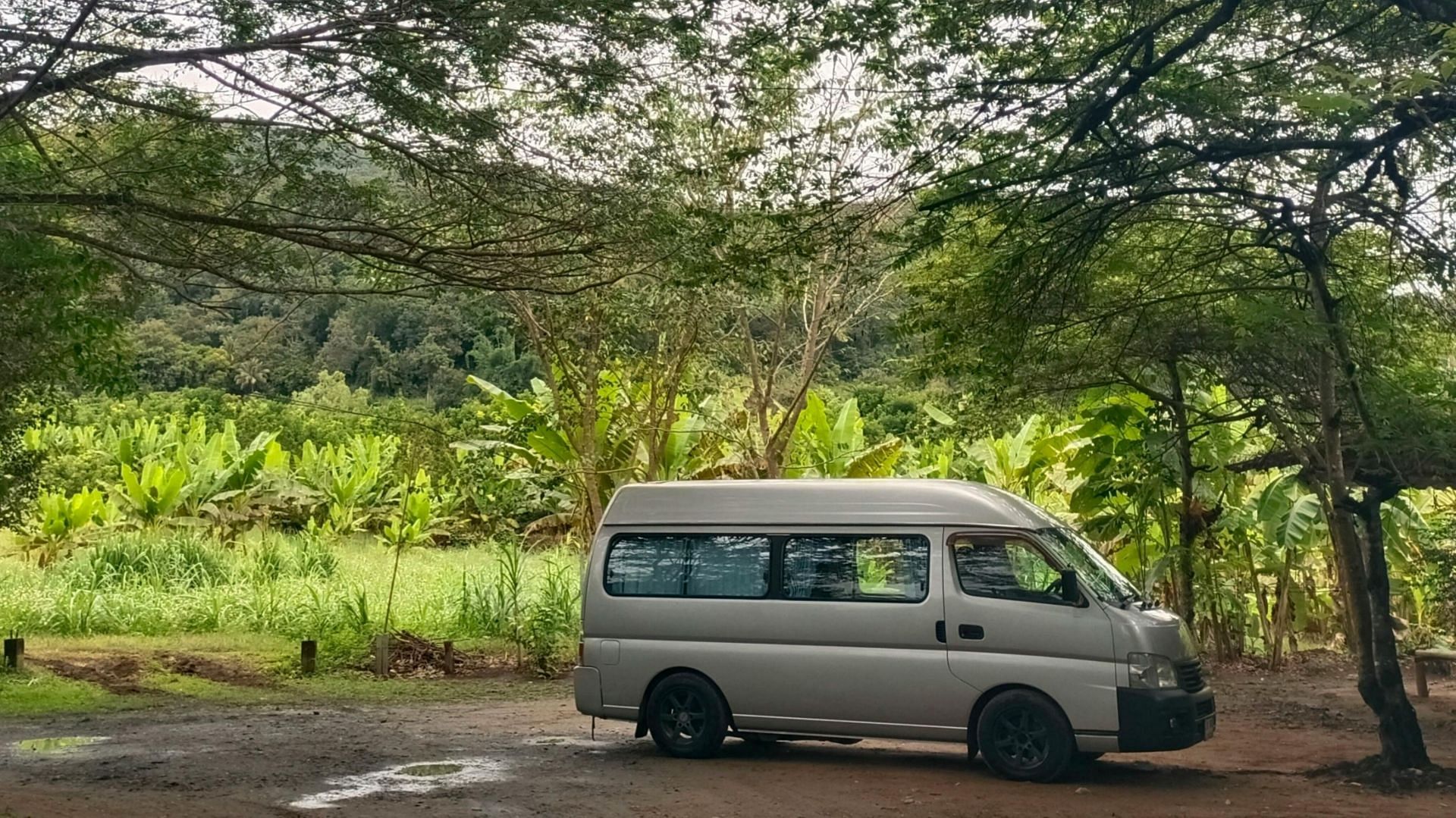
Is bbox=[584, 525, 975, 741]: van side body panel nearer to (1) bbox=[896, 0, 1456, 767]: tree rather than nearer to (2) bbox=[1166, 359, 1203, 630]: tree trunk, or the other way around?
(1) bbox=[896, 0, 1456, 767]: tree

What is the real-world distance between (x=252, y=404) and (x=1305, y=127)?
26.0 m

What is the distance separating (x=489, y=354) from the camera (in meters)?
34.1

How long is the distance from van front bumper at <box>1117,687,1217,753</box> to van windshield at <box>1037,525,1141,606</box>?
705 mm

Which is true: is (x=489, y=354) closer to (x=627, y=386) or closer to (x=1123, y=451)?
(x=627, y=386)

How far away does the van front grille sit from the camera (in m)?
9.41

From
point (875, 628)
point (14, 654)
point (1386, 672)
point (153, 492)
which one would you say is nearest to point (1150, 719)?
point (1386, 672)

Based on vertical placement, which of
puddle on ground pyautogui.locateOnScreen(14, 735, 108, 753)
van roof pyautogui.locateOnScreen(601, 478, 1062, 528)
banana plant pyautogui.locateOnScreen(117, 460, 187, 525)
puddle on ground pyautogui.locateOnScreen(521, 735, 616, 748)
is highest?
banana plant pyautogui.locateOnScreen(117, 460, 187, 525)

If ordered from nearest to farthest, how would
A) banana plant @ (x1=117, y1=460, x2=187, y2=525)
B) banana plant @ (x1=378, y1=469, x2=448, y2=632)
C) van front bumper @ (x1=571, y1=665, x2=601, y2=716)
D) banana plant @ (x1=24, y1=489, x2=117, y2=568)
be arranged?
1. van front bumper @ (x1=571, y1=665, x2=601, y2=716)
2. banana plant @ (x1=24, y1=489, x2=117, y2=568)
3. banana plant @ (x1=117, y1=460, x2=187, y2=525)
4. banana plant @ (x1=378, y1=469, x2=448, y2=632)

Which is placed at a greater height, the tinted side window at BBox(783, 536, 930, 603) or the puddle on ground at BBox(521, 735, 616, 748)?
the tinted side window at BBox(783, 536, 930, 603)

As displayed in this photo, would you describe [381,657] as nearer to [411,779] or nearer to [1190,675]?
[411,779]

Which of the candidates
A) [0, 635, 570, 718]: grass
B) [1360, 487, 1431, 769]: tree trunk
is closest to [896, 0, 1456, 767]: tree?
[1360, 487, 1431, 769]: tree trunk

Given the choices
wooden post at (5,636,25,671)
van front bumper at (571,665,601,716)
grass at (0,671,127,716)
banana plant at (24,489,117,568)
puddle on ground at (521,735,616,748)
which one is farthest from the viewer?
banana plant at (24,489,117,568)

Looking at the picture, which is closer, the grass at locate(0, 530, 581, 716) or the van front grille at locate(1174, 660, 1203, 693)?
the van front grille at locate(1174, 660, 1203, 693)

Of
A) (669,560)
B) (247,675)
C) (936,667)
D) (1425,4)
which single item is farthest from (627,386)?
(1425,4)
